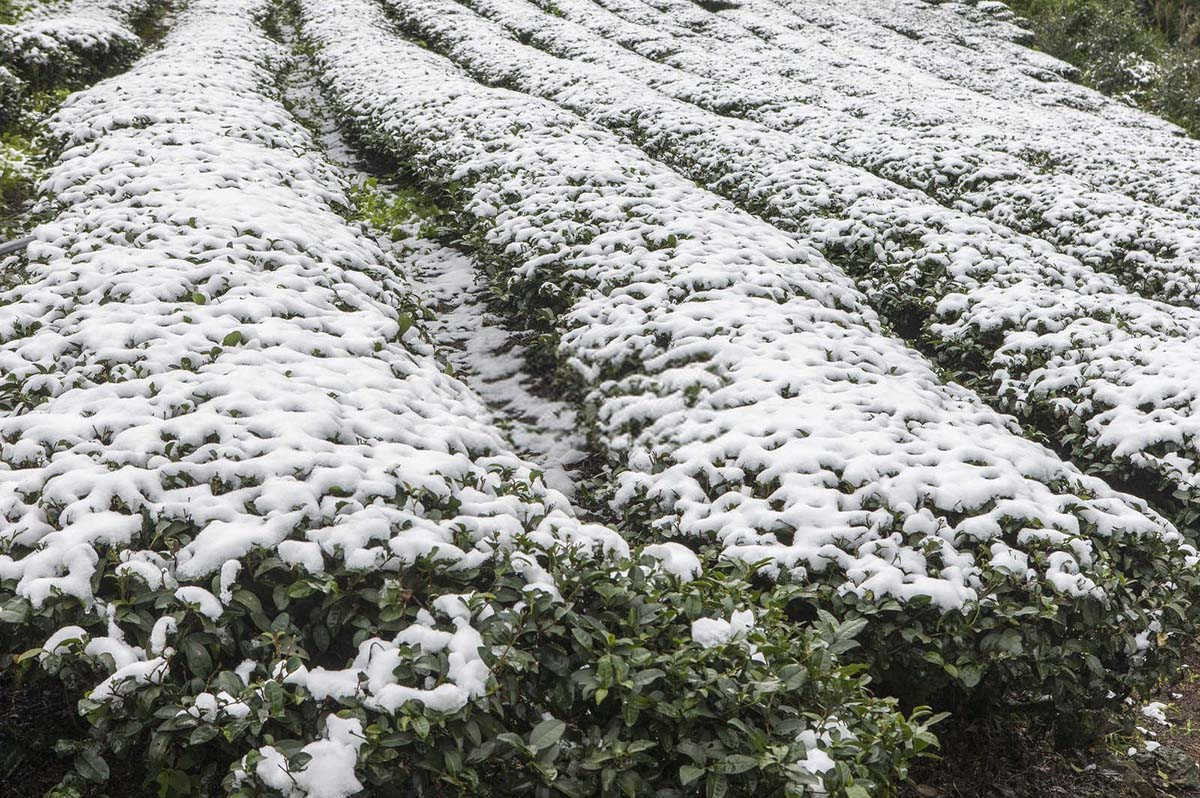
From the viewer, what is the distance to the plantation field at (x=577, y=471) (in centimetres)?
306

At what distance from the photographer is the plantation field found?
10.0 ft

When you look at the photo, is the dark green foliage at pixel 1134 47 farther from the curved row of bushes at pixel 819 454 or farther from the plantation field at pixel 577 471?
the curved row of bushes at pixel 819 454

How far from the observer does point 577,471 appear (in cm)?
636

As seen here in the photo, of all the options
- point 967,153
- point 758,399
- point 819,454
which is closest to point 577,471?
point 758,399

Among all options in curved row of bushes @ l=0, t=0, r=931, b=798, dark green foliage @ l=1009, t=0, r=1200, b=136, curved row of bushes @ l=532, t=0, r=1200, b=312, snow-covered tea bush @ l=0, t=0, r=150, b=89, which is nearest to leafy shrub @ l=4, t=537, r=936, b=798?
curved row of bushes @ l=0, t=0, r=931, b=798

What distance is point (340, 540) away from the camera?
11.9 ft

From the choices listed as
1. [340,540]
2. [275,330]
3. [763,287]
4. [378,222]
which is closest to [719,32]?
[378,222]

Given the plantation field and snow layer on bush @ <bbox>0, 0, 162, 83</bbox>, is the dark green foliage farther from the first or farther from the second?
snow layer on bush @ <bbox>0, 0, 162, 83</bbox>

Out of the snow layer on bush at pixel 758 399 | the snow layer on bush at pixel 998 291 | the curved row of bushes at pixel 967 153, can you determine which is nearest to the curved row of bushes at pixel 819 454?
the snow layer on bush at pixel 758 399

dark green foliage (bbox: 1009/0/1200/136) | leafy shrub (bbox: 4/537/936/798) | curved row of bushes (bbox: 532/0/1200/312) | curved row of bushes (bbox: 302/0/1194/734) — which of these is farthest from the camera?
dark green foliage (bbox: 1009/0/1200/136)

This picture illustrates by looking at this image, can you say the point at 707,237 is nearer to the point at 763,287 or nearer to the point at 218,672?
the point at 763,287

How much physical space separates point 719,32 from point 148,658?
3395cm

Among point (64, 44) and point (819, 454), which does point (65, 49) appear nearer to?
point (64, 44)

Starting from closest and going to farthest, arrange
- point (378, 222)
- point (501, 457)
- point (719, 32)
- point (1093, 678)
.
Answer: point (1093, 678) < point (501, 457) < point (378, 222) < point (719, 32)
